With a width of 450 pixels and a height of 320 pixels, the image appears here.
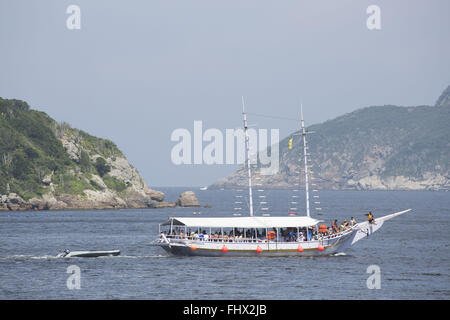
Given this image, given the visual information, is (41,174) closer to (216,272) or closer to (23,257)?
(23,257)

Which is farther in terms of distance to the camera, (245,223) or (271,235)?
(271,235)

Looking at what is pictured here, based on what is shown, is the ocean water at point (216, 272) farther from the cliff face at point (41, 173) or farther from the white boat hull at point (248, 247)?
the cliff face at point (41, 173)

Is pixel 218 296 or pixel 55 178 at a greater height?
pixel 55 178

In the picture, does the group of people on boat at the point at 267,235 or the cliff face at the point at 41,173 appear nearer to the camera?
the group of people on boat at the point at 267,235


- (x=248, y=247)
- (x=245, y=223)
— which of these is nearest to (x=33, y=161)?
(x=245, y=223)

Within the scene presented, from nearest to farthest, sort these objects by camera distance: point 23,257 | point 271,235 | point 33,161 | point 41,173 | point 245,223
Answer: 1. point 245,223
2. point 271,235
3. point 23,257
4. point 41,173
5. point 33,161

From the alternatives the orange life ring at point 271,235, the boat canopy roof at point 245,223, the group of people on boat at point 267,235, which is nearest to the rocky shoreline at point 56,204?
the group of people on boat at point 267,235

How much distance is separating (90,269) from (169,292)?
14285 mm

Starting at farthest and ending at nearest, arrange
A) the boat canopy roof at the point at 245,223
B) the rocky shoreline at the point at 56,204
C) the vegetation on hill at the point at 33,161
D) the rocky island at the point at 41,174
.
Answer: the vegetation on hill at the point at 33,161 → the rocky island at the point at 41,174 → the rocky shoreline at the point at 56,204 → the boat canopy roof at the point at 245,223

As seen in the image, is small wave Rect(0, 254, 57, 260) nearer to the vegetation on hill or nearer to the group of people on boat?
the group of people on boat

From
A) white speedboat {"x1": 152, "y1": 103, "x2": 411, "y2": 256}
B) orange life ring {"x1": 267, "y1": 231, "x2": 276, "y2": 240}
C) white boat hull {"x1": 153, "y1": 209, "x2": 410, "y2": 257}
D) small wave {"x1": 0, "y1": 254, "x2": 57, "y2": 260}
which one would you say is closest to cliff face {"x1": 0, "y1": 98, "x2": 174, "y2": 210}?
small wave {"x1": 0, "y1": 254, "x2": 57, "y2": 260}

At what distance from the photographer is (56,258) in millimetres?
75562
